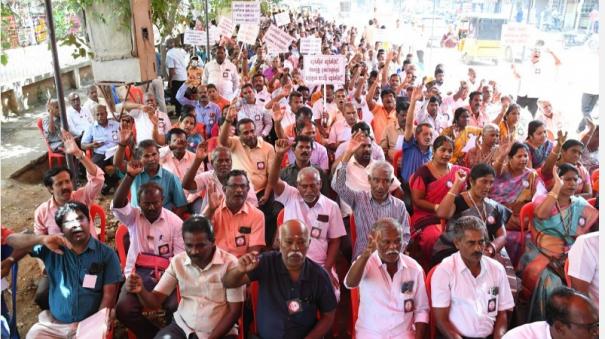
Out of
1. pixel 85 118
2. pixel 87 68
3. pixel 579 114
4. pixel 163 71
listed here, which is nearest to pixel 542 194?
pixel 85 118

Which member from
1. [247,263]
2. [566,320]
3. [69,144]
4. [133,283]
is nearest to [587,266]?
[566,320]

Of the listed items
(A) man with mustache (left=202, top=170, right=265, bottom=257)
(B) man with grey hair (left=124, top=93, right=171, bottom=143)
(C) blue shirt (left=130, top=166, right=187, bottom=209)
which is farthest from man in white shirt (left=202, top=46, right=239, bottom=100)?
(A) man with mustache (left=202, top=170, right=265, bottom=257)

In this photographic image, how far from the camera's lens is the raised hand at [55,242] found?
2.68m

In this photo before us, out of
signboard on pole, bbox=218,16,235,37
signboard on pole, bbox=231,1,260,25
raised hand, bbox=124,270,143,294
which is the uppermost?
signboard on pole, bbox=231,1,260,25

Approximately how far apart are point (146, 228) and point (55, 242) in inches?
27.5

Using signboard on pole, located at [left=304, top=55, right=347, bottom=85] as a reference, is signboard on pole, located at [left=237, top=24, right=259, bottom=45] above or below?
above

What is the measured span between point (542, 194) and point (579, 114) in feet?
21.4

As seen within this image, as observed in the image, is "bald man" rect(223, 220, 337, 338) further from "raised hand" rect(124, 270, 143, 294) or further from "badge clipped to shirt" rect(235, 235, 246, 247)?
"badge clipped to shirt" rect(235, 235, 246, 247)

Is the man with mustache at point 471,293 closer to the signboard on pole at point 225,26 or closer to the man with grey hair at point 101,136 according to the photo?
the man with grey hair at point 101,136

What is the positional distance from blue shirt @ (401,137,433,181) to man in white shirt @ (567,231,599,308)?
78.7 inches

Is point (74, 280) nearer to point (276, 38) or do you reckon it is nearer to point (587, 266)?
point (587, 266)

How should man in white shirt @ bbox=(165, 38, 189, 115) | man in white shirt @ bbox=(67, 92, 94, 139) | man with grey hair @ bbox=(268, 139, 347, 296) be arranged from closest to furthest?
man with grey hair @ bbox=(268, 139, 347, 296) < man in white shirt @ bbox=(67, 92, 94, 139) < man in white shirt @ bbox=(165, 38, 189, 115)

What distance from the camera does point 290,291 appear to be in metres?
2.64

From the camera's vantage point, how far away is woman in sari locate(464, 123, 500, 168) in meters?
4.60
